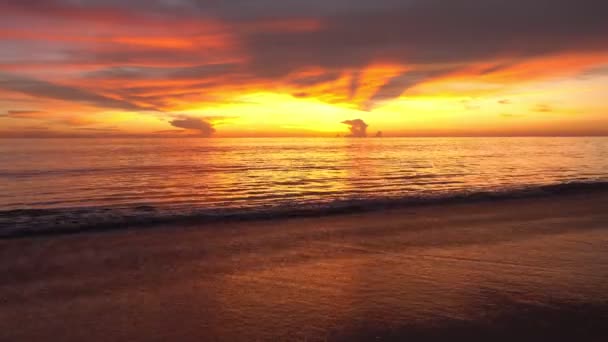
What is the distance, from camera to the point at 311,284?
279 inches

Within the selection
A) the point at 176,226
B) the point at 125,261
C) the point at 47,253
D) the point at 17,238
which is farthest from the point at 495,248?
the point at 17,238

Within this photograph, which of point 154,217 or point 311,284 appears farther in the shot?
point 154,217

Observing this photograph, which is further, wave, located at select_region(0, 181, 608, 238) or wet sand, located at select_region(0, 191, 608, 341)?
wave, located at select_region(0, 181, 608, 238)

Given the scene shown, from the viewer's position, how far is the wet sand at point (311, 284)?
17.8 feet

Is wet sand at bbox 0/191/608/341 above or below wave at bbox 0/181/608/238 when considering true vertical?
above

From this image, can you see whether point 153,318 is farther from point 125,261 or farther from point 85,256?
point 85,256

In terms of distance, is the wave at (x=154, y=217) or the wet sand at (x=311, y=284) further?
the wave at (x=154, y=217)

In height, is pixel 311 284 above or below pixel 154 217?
above

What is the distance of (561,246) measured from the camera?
372 inches

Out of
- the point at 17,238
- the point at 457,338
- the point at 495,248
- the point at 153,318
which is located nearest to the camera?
the point at 457,338

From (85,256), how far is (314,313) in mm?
5767

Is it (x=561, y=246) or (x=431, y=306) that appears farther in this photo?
(x=561, y=246)

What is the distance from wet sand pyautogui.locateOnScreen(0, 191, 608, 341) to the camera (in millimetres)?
5414

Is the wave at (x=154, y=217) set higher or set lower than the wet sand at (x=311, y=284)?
lower
